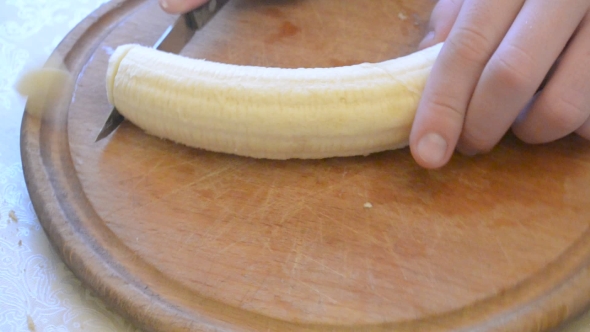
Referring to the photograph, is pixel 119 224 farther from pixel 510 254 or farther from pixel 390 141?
pixel 510 254

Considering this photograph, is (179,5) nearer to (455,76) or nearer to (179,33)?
(179,33)

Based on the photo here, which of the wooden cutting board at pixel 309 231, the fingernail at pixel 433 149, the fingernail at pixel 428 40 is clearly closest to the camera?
the wooden cutting board at pixel 309 231

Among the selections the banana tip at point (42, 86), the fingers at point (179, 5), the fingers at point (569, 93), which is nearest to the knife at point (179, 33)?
the fingers at point (179, 5)

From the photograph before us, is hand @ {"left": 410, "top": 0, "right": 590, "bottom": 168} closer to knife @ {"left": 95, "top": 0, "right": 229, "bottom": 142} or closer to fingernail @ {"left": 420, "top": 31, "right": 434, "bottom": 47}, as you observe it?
fingernail @ {"left": 420, "top": 31, "right": 434, "bottom": 47}

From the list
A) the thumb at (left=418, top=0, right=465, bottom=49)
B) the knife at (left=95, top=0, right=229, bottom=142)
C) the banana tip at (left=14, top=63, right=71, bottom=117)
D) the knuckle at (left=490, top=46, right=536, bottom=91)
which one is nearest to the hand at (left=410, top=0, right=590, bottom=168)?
the knuckle at (left=490, top=46, right=536, bottom=91)

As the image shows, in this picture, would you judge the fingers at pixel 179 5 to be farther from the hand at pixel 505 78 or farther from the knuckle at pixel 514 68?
the knuckle at pixel 514 68

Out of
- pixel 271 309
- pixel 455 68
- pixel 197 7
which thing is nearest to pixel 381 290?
pixel 271 309

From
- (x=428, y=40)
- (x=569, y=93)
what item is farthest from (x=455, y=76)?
(x=428, y=40)
